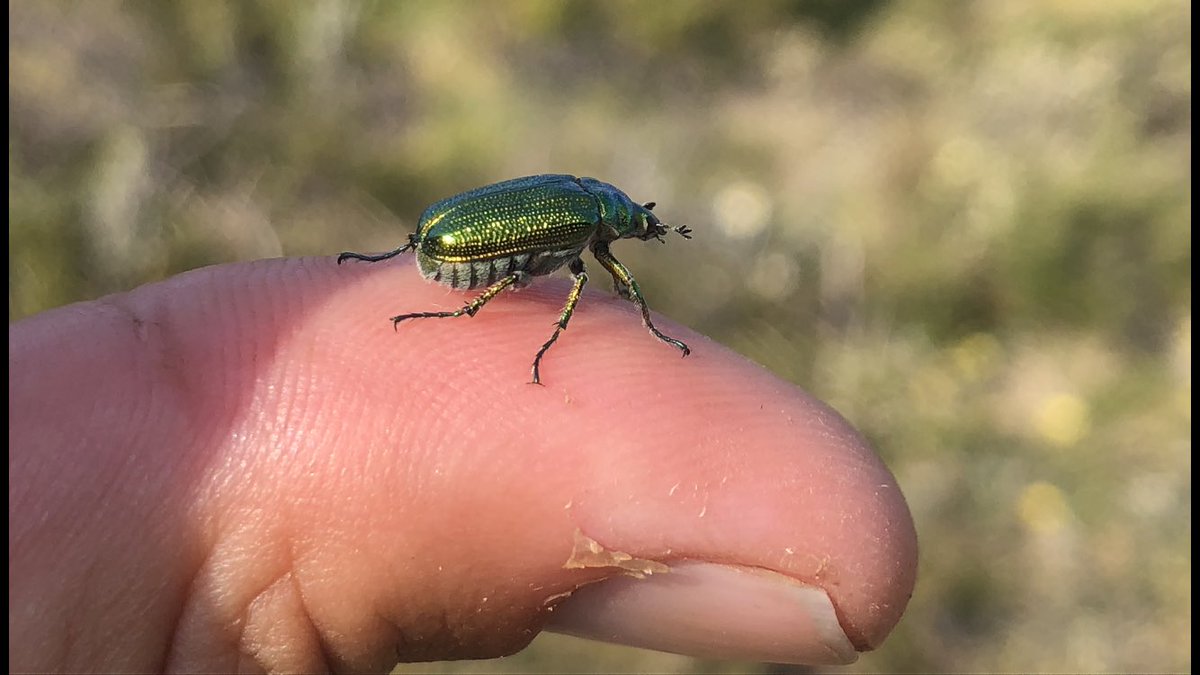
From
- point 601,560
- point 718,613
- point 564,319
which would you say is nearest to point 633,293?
point 564,319

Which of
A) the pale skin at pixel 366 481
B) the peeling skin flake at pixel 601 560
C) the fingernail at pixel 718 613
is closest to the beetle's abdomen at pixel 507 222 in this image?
the pale skin at pixel 366 481

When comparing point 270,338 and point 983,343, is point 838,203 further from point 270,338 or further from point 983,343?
point 270,338

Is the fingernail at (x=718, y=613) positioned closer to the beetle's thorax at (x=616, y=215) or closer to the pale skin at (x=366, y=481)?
the pale skin at (x=366, y=481)

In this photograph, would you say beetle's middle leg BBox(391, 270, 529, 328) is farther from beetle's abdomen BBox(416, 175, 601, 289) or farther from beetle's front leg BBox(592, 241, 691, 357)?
beetle's front leg BBox(592, 241, 691, 357)

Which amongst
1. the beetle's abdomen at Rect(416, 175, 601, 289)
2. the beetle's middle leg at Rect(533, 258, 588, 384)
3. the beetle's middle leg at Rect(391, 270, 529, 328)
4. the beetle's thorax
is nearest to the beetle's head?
the beetle's thorax

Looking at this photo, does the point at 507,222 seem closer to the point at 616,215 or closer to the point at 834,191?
the point at 616,215

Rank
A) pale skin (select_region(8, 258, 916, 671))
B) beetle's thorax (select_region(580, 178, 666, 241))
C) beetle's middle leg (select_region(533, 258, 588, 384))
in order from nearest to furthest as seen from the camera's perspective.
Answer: pale skin (select_region(8, 258, 916, 671))
beetle's middle leg (select_region(533, 258, 588, 384))
beetle's thorax (select_region(580, 178, 666, 241))
